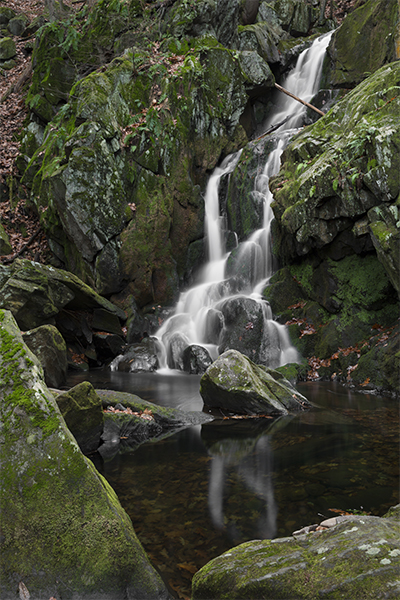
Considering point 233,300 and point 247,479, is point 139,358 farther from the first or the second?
point 247,479

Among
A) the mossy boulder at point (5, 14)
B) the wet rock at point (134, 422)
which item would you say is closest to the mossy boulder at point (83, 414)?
the wet rock at point (134, 422)

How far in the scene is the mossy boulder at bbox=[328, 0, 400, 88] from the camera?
52.0ft

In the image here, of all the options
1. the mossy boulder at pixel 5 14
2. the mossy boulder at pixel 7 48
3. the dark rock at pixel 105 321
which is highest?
the mossy boulder at pixel 5 14

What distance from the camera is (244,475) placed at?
15.4ft

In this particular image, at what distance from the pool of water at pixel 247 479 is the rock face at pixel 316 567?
2.03 ft

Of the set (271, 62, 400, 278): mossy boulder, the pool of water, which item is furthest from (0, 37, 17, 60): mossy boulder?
the pool of water

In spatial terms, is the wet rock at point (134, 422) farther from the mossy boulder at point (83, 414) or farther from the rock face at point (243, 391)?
the rock face at point (243, 391)

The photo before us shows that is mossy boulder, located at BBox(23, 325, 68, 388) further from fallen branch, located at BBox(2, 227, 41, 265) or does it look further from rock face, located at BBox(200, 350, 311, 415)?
fallen branch, located at BBox(2, 227, 41, 265)

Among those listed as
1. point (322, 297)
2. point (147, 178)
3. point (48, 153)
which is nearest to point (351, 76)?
point (147, 178)

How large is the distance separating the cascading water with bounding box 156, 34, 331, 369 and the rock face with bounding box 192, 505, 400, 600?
947cm

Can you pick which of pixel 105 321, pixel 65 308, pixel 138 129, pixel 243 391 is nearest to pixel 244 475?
pixel 243 391

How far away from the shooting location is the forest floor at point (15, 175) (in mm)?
16578

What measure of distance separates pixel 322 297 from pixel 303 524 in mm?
8775

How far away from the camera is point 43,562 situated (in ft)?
7.30
